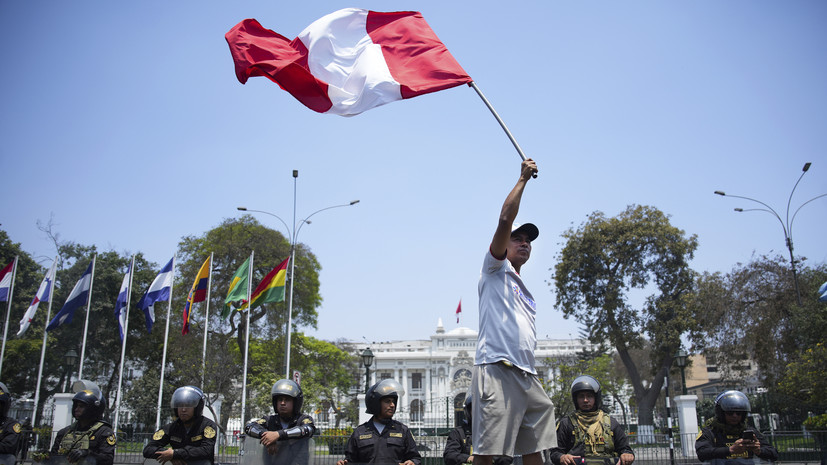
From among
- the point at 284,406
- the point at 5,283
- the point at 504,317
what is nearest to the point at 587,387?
the point at 504,317

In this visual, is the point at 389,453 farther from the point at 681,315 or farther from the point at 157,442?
the point at 681,315

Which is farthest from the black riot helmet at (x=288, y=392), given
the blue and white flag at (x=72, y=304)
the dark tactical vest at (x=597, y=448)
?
the blue and white flag at (x=72, y=304)

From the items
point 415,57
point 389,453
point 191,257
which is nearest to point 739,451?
point 389,453

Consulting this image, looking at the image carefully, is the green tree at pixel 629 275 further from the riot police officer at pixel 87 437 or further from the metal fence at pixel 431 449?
the riot police officer at pixel 87 437

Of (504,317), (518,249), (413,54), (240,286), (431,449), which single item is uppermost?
(240,286)

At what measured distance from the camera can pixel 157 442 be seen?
6395 millimetres

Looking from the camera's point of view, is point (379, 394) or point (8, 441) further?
point (8, 441)

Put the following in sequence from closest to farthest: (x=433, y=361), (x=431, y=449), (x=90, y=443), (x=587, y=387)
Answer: (x=587, y=387) → (x=90, y=443) → (x=431, y=449) → (x=433, y=361)

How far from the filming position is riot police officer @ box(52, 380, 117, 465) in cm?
702

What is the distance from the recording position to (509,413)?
3.71 m

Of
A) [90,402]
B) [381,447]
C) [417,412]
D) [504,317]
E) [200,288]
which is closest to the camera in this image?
[504,317]

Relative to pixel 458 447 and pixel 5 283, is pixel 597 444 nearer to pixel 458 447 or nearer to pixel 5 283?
pixel 458 447

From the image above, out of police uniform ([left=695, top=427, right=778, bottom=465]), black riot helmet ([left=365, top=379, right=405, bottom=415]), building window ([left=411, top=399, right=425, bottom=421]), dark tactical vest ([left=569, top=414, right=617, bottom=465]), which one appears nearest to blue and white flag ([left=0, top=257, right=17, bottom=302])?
black riot helmet ([left=365, top=379, right=405, bottom=415])

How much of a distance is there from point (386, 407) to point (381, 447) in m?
0.46
